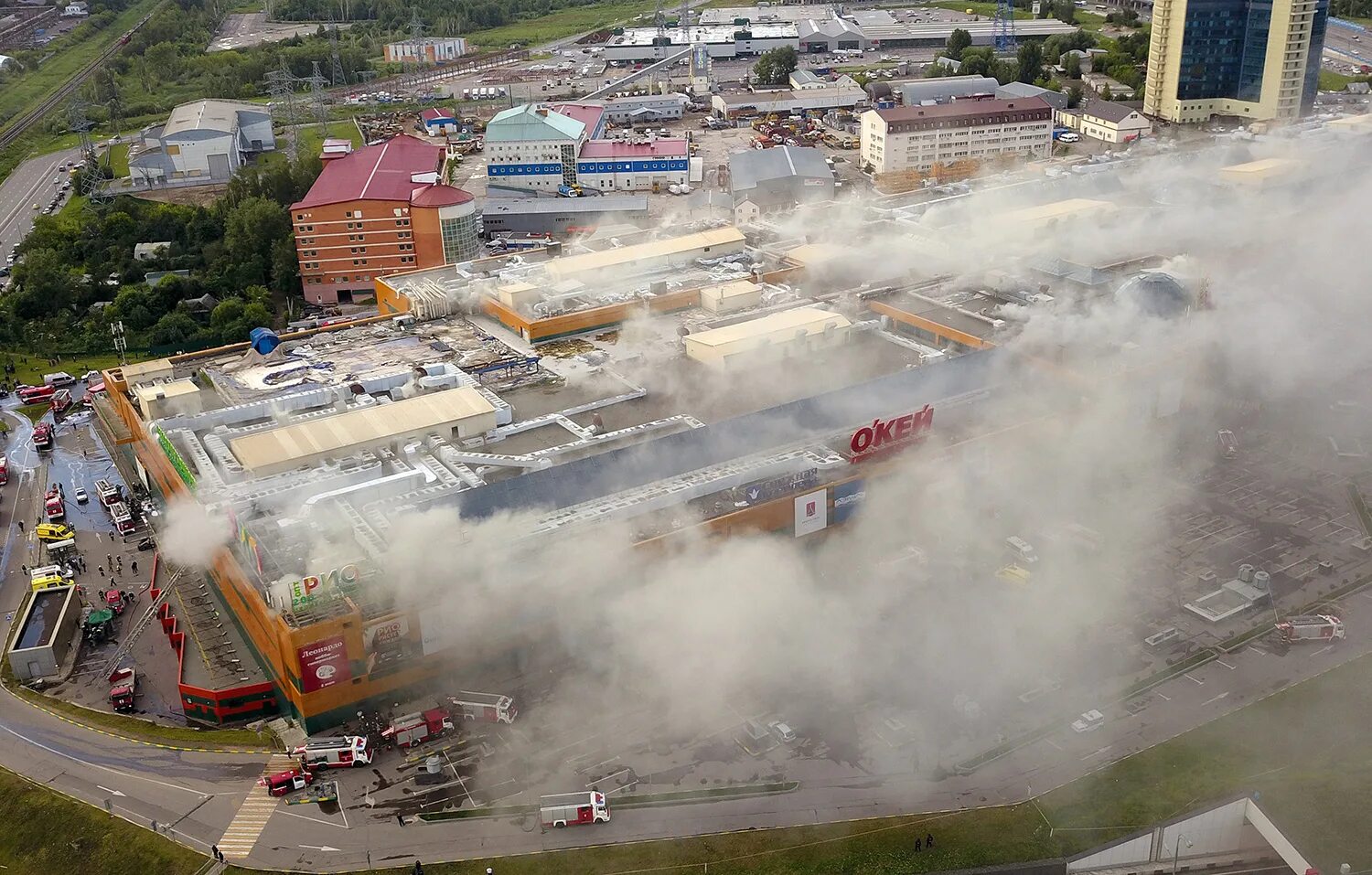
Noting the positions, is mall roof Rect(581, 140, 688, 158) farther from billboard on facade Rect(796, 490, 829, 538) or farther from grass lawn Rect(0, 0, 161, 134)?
grass lawn Rect(0, 0, 161, 134)

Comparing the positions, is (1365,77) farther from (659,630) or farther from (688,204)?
(659,630)

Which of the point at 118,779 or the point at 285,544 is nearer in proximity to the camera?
the point at 118,779

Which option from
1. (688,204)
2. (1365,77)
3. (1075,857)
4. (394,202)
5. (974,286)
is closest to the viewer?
(1075,857)

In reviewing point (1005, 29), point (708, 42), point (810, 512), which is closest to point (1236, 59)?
point (1005, 29)

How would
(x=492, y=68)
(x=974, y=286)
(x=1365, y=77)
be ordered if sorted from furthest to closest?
(x=492, y=68)
(x=1365, y=77)
(x=974, y=286)

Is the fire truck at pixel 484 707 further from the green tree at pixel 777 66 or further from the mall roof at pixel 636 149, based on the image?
the green tree at pixel 777 66

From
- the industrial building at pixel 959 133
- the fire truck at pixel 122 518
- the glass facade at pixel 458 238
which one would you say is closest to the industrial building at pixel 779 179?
the industrial building at pixel 959 133

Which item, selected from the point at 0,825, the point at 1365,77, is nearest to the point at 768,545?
the point at 0,825

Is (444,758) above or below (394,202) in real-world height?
below

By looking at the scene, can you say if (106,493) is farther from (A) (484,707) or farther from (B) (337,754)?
(A) (484,707)
